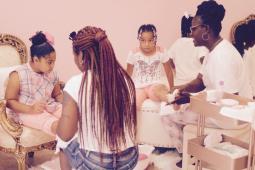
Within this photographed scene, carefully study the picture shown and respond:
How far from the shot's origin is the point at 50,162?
13.4ft

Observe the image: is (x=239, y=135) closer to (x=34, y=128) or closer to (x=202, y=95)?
(x=202, y=95)

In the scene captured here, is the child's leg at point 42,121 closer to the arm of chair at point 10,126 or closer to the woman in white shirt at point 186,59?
the arm of chair at point 10,126

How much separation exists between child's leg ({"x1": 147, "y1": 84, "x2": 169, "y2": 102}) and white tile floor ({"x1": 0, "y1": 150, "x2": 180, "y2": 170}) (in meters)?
0.55

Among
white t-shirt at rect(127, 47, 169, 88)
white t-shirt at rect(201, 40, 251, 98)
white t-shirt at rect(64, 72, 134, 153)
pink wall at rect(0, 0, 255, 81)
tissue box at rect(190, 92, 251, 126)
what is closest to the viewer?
white t-shirt at rect(64, 72, 134, 153)

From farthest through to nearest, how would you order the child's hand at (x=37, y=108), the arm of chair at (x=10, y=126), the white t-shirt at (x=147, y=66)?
the white t-shirt at (x=147, y=66)
the child's hand at (x=37, y=108)
the arm of chair at (x=10, y=126)

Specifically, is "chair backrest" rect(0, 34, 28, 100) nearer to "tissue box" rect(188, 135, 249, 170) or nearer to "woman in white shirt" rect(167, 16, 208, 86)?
"woman in white shirt" rect(167, 16, 208, 86)

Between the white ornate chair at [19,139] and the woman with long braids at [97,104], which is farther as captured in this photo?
the white ornate chair at [19,139]

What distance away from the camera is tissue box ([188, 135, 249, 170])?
2750mm

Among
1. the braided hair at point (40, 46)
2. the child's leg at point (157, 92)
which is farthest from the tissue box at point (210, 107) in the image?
the braided hair at point (40, 46)

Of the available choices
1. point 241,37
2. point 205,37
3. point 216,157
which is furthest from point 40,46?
point 241,37

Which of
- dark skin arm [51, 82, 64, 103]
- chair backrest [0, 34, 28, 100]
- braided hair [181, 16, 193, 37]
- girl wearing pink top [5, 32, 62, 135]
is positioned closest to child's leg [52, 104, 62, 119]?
girl wearing pink top [5, 32, 62, 135]

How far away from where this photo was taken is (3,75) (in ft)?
13.3

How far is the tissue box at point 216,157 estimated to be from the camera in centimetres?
275

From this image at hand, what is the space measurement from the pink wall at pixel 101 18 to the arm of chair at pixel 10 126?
4.11ft
